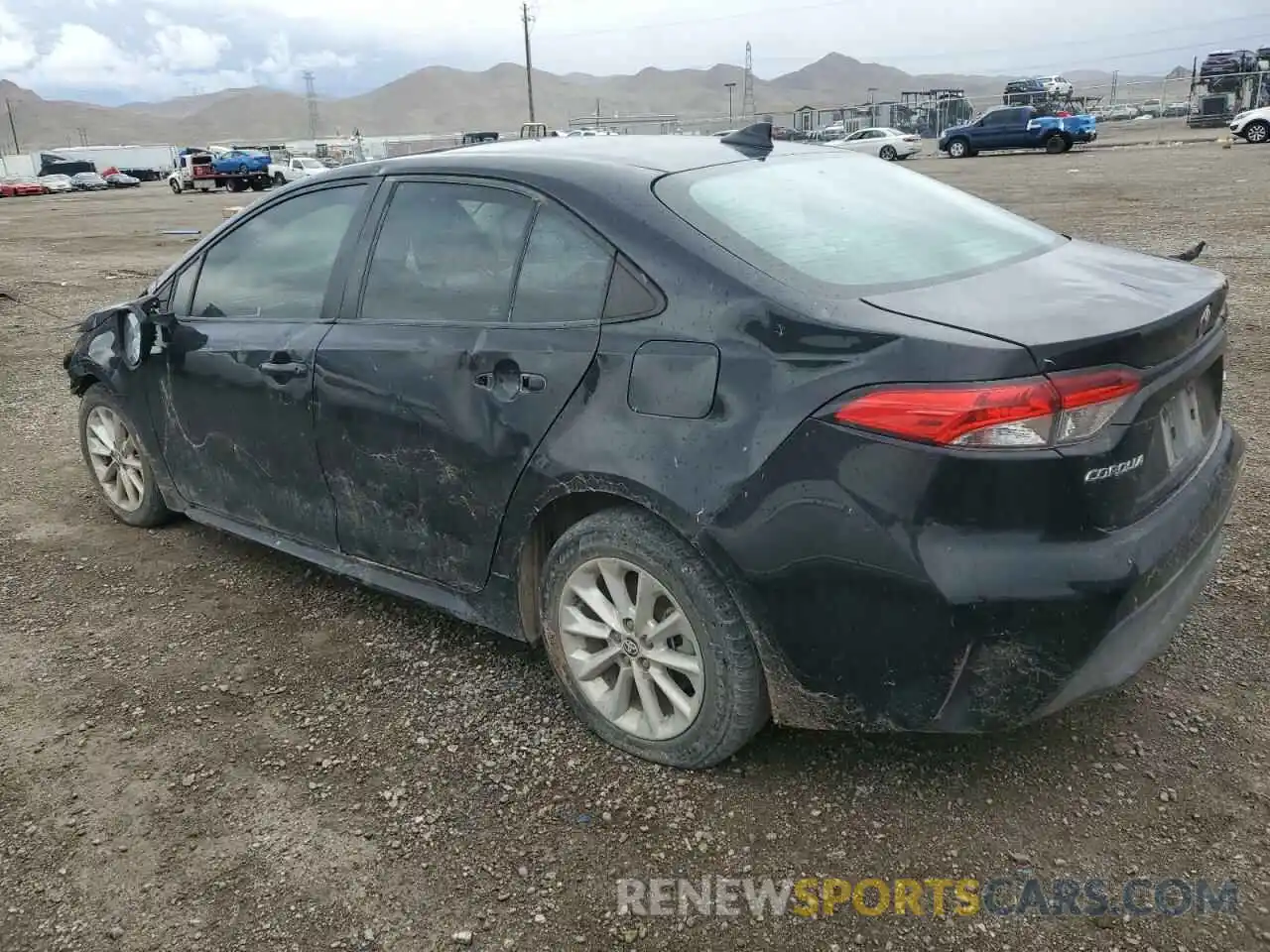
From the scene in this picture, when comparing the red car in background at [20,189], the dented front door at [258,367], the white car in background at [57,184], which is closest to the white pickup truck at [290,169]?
the red car in background at [20,189]

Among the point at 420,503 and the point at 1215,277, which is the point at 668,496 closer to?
the point at 420,503

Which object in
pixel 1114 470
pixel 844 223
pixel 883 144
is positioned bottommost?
pixel 1114 470

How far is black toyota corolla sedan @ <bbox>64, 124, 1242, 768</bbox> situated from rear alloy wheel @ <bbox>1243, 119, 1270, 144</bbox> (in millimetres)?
32478

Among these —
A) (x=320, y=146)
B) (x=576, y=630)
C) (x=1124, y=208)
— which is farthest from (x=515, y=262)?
(x=320, y=146)

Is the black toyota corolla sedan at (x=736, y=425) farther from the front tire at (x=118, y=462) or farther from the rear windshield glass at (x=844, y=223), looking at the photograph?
the front tire at (x=118, y=462)

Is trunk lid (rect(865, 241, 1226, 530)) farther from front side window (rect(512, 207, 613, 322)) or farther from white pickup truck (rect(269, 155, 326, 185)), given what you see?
white pickup truck (rect(269, 155, 326, 185))

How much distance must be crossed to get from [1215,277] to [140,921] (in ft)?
10.7

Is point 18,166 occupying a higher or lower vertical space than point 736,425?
higher

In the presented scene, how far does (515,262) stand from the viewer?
2990 millimetres

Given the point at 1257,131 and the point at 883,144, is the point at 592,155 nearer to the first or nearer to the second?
the point at 1257,131

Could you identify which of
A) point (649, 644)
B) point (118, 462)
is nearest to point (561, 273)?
point (649, 644)

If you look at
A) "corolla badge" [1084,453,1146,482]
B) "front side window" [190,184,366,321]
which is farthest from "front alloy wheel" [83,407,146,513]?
"corolla badge" [1084,453,1146,482]

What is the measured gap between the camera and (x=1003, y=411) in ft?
7.10

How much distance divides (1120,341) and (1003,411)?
1.15 feet
